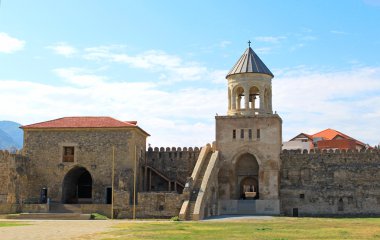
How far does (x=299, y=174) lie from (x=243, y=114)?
684 cm

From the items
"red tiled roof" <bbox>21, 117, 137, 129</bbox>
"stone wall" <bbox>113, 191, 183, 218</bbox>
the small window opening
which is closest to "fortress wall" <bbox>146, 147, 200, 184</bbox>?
"red tiled roof" <bbox>21, 117, 137, 129</bbox>

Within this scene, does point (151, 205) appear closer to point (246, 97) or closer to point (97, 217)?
point (97, 217)

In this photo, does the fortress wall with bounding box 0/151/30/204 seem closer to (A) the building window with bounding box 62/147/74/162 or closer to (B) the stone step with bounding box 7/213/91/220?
(A) the building window with bounding box 62/147/74/162

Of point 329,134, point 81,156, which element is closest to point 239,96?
point 81,156

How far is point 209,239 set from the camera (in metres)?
23.6

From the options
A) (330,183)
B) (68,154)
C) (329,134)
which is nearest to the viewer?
(68,154)

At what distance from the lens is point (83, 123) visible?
157 feet

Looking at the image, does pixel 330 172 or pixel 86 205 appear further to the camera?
pixel 330 172

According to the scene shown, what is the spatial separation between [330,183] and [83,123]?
20393 mm

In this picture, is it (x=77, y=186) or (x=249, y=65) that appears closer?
(x=249, y=65)

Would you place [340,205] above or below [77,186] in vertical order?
below

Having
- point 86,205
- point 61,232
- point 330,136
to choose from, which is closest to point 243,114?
point 86,205

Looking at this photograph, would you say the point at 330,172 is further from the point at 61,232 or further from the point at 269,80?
the point at 61,232

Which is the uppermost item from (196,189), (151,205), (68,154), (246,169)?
(68,154)
